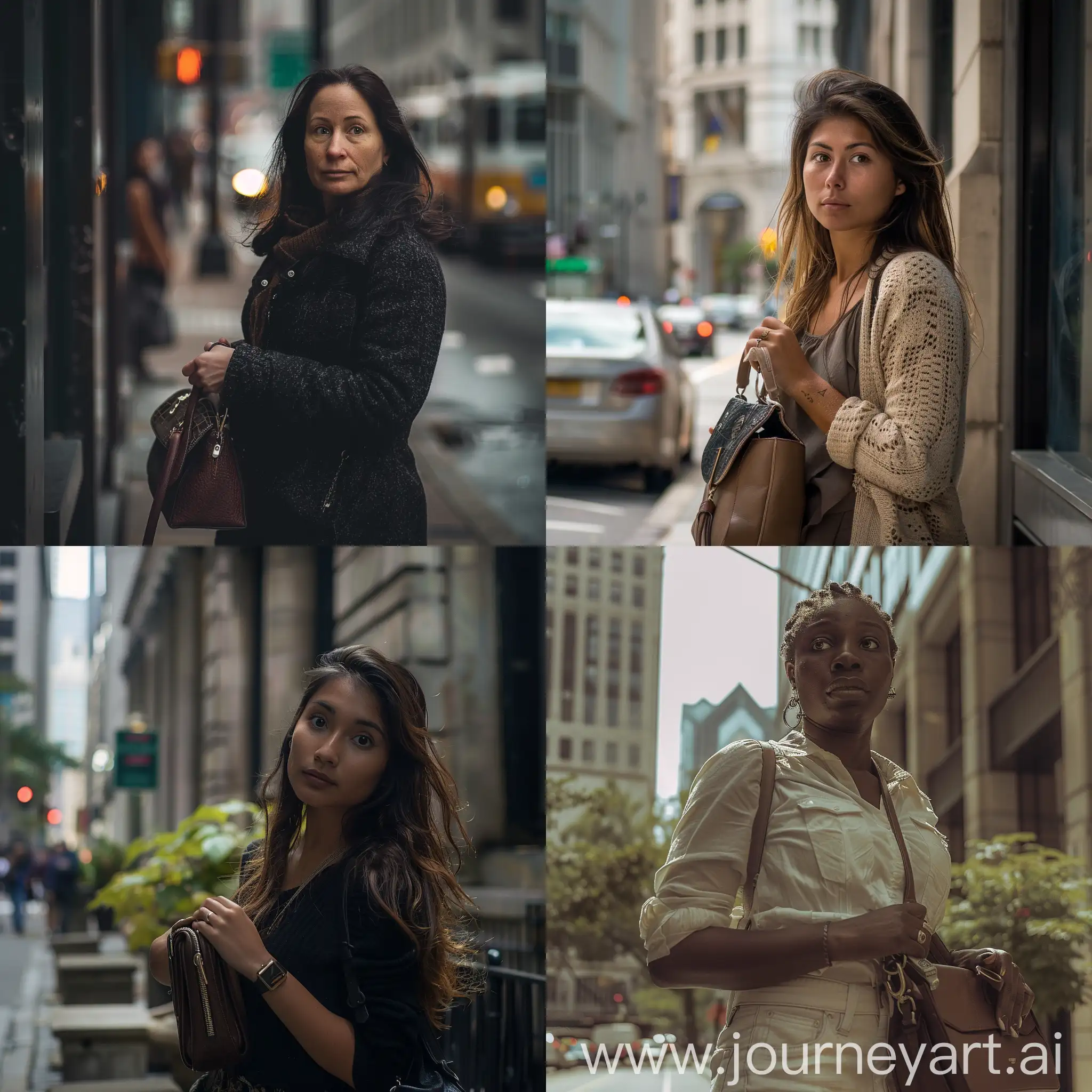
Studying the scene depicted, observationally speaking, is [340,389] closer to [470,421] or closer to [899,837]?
[470,421]

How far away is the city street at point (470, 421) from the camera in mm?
5289

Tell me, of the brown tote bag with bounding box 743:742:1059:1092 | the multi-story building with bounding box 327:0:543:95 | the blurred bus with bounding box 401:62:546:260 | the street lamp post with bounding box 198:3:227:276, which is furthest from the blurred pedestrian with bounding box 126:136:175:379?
the brown tote bag with bounding box 743:742:1059:1092

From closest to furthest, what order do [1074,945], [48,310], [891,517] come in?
[891,517] < [1074,945] < [48,310]

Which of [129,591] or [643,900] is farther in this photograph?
[129,591]

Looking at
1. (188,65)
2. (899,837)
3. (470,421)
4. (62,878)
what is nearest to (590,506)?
(470,421)

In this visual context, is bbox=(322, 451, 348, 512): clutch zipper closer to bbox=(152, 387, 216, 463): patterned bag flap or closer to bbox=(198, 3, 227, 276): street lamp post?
bbox=(152, 387, 216, 463): patterned bag flap

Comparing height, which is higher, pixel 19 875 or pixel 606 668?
pixel 606 668

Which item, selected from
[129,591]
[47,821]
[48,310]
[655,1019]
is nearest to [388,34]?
[48,310]

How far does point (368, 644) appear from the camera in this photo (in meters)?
5.16

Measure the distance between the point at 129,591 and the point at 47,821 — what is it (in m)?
1.28

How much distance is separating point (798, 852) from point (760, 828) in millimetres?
116

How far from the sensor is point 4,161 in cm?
515

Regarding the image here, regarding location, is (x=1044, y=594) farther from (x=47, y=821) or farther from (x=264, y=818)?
(x=47, y=821)

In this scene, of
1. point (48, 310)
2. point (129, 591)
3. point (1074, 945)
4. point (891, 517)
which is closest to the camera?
point (891, 517)
